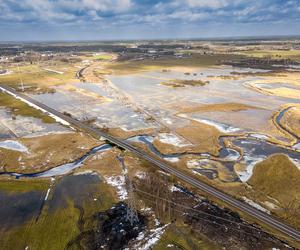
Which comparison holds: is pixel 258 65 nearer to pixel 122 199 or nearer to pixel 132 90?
pixel 132 90

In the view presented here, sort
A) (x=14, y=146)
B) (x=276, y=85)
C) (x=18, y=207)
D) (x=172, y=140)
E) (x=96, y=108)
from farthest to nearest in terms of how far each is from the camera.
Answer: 1. (x=276, y=85)
2. (x=96, y=108)
3. (x=172, y=140)
4. (x=14, y=146)
5. (x=18, y=207)

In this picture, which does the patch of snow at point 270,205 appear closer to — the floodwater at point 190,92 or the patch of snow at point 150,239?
the patch of snow at point 150,239

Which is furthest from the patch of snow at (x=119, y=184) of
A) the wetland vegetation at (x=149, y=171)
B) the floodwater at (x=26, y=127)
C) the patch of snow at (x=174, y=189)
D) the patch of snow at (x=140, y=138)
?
the floodwater at (x=26, y=127)

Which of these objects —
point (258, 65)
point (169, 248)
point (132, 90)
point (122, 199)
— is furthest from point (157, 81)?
point (169, 248)

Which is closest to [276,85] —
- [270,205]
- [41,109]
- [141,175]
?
[270,205]

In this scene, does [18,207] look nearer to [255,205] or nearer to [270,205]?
[255,205]

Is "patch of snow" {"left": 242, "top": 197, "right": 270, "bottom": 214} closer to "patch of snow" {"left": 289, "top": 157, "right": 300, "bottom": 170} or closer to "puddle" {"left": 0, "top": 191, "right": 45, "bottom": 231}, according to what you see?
"patch of snow" {"left": 289, "top": 157, "right": 300, "bottom": 170}

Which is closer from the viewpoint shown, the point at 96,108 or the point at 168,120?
the point at 168,120
